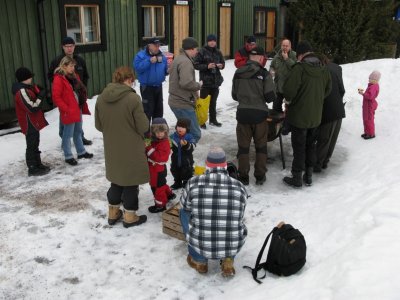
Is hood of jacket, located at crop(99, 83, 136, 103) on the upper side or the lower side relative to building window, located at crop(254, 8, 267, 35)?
lower

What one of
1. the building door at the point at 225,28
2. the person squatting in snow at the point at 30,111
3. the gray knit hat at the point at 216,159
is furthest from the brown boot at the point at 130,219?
the building door at the point at 225,28

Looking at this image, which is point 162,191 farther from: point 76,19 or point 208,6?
point 208,6

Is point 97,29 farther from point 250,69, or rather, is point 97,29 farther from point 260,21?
point 260,21

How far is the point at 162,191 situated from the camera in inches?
214

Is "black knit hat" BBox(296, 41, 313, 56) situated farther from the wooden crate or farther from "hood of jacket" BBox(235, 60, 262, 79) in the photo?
the wooden crate

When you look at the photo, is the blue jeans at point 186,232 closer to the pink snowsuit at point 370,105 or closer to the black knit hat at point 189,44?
the black knit hat at point 189,44

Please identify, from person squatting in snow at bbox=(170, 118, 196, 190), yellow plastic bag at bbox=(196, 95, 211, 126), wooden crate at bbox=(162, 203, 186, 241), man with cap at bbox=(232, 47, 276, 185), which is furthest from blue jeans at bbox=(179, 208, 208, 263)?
yellow plastic bag at bbox=(196, 95, 211, 126)

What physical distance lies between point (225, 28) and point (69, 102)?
11.9 metres

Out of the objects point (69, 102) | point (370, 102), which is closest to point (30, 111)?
point (69, 102)

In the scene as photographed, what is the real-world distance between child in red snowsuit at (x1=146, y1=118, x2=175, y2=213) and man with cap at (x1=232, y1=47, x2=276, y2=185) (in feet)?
4.36

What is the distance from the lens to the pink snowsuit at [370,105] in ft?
25.5

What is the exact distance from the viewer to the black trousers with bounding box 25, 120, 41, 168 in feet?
21.0

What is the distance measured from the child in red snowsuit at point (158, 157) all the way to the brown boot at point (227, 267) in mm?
1559

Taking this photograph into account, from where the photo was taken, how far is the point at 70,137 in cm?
693
